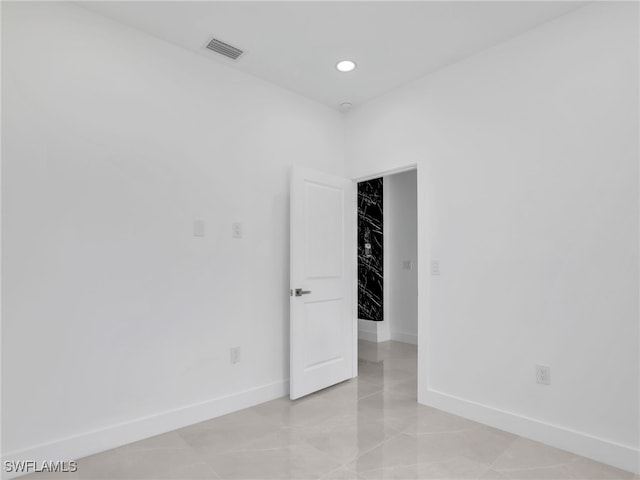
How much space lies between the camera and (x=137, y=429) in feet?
8.05

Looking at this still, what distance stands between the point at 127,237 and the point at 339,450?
188 cm

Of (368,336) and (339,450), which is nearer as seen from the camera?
(339,450)

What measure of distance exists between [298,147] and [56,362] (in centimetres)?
242

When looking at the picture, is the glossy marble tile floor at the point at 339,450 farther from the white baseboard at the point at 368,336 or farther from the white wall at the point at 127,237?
the white baseboard at the point at 368,336

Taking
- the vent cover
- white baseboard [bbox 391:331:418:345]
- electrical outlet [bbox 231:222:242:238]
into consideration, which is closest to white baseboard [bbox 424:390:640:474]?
electrical outlet [bbox 231:222:242:238]

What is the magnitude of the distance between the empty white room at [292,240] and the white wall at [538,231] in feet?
0.04

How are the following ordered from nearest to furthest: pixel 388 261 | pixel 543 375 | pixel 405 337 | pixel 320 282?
1. pixel 543 375
2. pixel 320 282
3. pixel 405 337
4. pixel 388 261

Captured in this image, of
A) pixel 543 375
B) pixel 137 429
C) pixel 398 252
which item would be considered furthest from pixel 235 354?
pixel 398 252

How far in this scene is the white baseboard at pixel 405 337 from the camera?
17.4ft

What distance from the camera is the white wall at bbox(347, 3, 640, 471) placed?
2.18 meters

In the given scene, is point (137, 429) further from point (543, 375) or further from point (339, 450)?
point (543, 375)

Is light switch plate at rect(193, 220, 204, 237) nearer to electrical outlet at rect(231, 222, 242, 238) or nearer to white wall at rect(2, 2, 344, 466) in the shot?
white wall at rect(2, 2, 344, 466)

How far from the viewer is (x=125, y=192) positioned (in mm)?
2482

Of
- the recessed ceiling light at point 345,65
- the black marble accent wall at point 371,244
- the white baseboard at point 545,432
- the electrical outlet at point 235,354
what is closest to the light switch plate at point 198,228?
the electrical outlet at point 235,354
